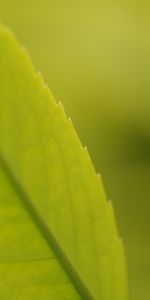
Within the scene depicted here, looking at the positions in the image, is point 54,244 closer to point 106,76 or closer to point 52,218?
point 52,218

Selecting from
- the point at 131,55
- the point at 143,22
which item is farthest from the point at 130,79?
the point at 143,22

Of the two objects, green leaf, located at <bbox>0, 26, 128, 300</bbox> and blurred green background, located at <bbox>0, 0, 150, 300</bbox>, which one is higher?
green leaf, located at <bbox>0, 26, 128, 300</bbox>

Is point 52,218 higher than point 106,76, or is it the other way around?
point 52,218

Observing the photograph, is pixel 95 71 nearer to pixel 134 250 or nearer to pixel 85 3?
pixel 85 3

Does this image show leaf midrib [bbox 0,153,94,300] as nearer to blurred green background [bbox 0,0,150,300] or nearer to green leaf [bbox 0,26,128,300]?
green leaf [bbox 0,26,128,300]

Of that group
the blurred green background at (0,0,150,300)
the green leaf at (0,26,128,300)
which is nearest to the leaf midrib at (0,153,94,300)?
the green leaf at (0,26,128,300)

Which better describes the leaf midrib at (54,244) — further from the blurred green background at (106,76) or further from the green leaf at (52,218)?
the blurred green background at (106,76)

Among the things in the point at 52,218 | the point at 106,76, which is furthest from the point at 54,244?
the point at 106,76
